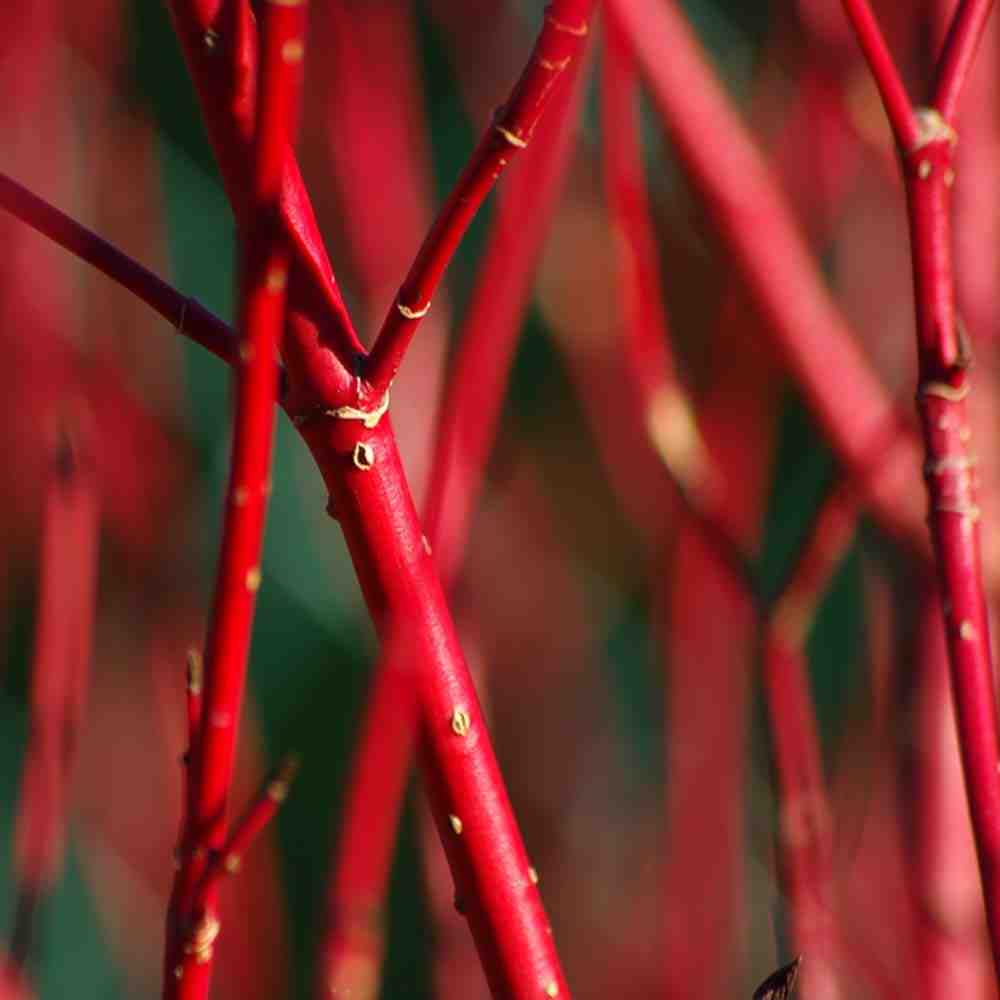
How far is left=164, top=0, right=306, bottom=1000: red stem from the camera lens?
27 centimetres

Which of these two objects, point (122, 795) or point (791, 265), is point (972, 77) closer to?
point (791, 265)

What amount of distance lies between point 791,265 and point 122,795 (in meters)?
1.04

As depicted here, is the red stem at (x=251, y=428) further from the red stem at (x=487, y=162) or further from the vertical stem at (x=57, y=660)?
the vertical stem at (x=57, y=660)

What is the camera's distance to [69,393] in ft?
2.87

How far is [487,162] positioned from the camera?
0.31 metres

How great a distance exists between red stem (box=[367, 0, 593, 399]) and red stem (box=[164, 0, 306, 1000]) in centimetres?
5

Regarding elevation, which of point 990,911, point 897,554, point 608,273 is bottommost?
point 990,911

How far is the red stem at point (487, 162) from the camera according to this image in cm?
29

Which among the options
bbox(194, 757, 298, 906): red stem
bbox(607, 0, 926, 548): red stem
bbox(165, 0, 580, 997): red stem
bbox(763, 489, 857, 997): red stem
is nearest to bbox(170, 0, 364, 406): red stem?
bbox(165, 0, 580, 997): red stem

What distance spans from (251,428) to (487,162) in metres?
0.09

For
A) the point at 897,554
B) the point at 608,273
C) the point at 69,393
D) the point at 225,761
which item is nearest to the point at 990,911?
the point at 225,761

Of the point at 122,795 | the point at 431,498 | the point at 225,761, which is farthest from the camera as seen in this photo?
the point at 122,795

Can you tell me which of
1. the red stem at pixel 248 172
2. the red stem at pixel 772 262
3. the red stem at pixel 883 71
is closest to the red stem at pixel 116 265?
the red stem at pixel 248 172

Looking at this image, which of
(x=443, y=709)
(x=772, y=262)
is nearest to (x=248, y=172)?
(x=443, y=709)
